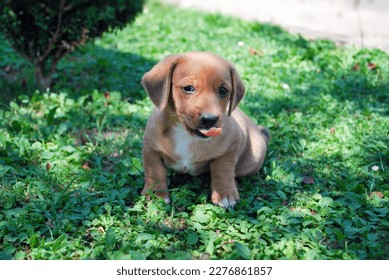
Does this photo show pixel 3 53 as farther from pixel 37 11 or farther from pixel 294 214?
pixel 294 214

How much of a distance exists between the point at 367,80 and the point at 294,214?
3.00 meters

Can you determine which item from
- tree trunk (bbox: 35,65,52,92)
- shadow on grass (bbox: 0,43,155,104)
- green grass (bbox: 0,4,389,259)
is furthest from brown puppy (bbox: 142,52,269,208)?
tree trunk (bbox: 35,65,52,92)

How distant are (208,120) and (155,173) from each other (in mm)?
779

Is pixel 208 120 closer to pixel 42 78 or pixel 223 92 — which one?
pixel 223 92

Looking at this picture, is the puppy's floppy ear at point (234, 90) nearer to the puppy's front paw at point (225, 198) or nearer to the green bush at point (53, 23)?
the puppy's front paw at point (225, 198)

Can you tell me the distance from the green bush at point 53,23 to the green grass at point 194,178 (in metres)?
0.43

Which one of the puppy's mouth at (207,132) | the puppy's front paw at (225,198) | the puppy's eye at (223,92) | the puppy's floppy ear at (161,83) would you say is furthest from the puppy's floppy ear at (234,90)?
the puppy's front paw at (225,198)

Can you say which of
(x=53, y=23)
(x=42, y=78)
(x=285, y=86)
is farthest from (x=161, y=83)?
(x=285, y=86)

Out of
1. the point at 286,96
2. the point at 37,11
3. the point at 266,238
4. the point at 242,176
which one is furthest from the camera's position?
the point at 286,96

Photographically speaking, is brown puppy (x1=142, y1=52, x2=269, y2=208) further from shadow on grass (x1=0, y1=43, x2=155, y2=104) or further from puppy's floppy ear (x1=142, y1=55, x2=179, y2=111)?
shadow on grass (x1=0, y1=43, x2=155, y2=104)

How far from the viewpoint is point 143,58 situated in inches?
277

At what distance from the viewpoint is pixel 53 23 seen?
562cm

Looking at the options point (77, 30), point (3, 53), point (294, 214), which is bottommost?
point (3, 53)

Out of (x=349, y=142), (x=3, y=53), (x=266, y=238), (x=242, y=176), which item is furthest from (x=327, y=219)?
(x=3, y=53)
